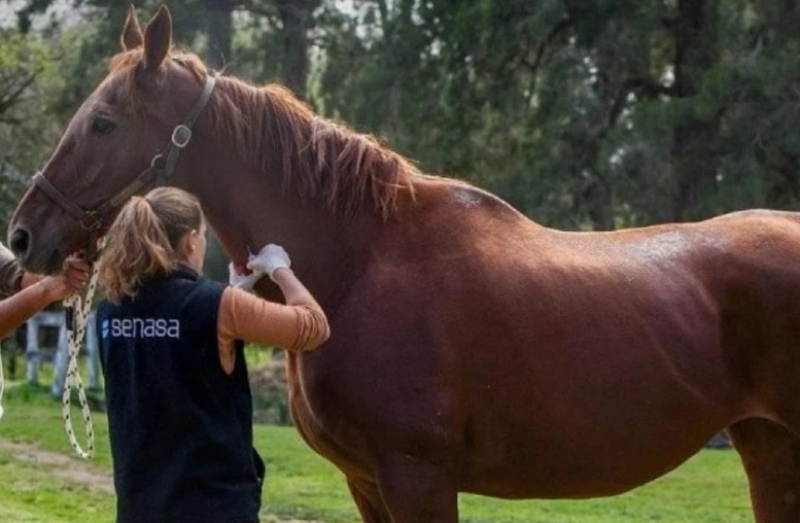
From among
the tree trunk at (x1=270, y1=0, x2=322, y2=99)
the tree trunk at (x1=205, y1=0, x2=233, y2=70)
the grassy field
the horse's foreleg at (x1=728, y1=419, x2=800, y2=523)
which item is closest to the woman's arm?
the horse's foreleg at (x1=728, y1=419, x2=800, y2=523)

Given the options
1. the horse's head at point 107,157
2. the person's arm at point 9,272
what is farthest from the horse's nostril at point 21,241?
the person's arm at point 9,272

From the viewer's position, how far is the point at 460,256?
4457mm

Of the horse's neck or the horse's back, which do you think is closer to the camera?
the horse's back

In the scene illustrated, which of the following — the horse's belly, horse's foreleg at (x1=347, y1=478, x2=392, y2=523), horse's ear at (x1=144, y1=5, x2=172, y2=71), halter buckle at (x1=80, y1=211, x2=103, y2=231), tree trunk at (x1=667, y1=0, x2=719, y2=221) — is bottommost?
horse's foreleg at (x1=347, y1=478, x2=392, y2=523)

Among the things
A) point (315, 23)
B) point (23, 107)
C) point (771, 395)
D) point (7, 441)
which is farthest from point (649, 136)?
point (23, 107)

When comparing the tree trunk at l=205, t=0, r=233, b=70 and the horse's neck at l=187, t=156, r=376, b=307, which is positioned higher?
the tree trunk at l=205, t=0, r=233, b=70

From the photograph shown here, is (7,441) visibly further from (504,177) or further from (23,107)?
(23,107)

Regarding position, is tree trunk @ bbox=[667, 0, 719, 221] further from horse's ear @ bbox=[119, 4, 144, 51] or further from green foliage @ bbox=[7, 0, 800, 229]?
horse's ear @ bbox=[119, 4, 144, 51]

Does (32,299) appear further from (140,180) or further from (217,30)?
(217,30)

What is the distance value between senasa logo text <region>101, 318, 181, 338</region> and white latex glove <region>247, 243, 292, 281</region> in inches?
19.3

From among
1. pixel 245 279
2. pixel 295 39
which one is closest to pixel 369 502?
pixel 245 279

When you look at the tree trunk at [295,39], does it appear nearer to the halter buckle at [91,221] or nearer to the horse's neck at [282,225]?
the horse's neck at [282,225]

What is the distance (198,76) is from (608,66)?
1499cm

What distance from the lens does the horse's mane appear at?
444 centimetres
